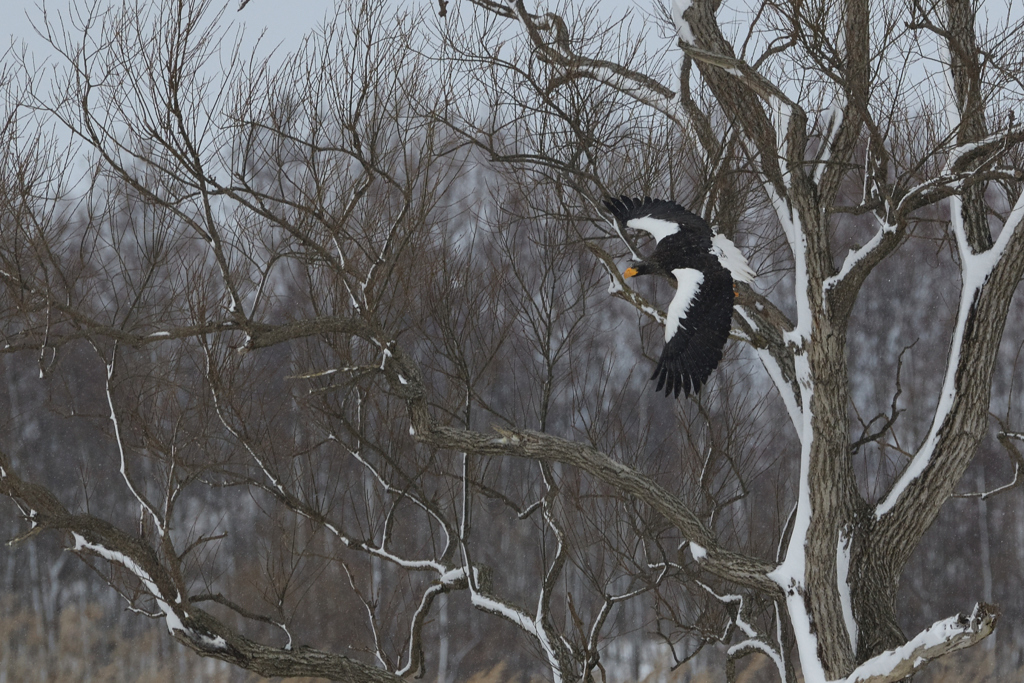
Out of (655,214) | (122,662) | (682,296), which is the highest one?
(655,214)

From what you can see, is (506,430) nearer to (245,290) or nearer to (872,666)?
(872,666)

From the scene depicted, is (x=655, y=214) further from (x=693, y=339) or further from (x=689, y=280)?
(x=693, y=339)

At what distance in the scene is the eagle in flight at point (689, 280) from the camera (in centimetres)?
361

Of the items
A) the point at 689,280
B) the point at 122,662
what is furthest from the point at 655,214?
the point at 122,662

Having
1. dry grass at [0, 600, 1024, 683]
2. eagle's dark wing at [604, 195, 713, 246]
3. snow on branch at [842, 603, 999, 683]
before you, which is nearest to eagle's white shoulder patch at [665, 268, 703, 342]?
eagle's dark wing at [604, 195, 713, 246]

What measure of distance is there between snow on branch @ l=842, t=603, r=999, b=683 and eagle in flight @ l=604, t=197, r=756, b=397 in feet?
4.47

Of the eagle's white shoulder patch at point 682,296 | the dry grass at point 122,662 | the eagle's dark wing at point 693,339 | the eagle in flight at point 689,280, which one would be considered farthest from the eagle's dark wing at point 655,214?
the dry grass at point 122,662

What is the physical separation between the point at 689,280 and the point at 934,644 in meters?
1.73

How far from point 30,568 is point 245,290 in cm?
546

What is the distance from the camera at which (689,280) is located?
3814 mm

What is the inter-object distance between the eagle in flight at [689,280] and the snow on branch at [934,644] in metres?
1.36

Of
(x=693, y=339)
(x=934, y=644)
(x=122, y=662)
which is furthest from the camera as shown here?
(x=122, y=662)

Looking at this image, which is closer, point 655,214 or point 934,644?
point 934,644

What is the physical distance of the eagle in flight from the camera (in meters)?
3.61
